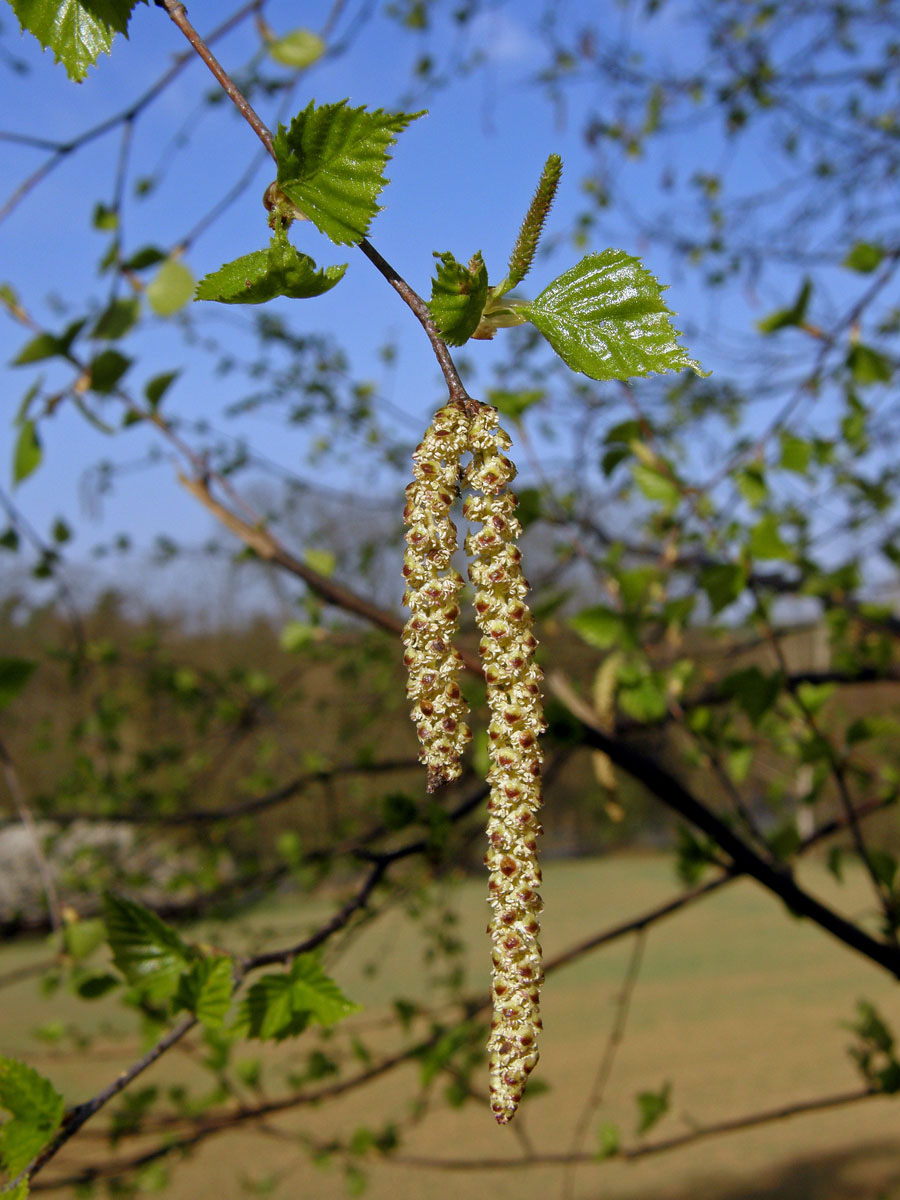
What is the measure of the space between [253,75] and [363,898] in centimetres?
120

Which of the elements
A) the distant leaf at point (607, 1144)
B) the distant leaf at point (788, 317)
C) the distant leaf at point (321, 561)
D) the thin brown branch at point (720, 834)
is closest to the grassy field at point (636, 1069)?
the distant leaf at point (607, 1144)

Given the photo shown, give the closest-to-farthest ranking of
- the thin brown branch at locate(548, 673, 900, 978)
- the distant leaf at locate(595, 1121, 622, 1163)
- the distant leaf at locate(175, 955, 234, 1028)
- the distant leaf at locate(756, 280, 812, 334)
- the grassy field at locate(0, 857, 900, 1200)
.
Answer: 1. the distant leaf at locate(175, 955, 234, 1028)
2. the thin brown branch at locate(548, 673, 900, 978)
3. the distant leaf at locate(756, 280, 812, 334)
4. the distant leaf at locate(595, 1121, 622, 1163)
5. the grassy field at locate(0, 857, 900, 1200)

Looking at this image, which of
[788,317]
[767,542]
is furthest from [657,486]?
[788,317]

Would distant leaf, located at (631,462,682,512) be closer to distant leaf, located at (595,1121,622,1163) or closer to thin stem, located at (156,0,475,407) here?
thin stem, located at (156,0,475,407)

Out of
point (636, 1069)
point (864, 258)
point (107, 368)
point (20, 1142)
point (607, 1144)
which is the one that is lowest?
point (636, 1069)

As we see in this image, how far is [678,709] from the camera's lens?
0.60 metres

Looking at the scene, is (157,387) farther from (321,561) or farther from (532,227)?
(532,227)

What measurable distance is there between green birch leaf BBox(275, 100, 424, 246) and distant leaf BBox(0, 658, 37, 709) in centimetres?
27

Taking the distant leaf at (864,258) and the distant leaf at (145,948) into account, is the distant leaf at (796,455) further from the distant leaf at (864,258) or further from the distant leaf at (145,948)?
the distant leaf at (145,948)

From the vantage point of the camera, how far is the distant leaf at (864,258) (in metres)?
0.69

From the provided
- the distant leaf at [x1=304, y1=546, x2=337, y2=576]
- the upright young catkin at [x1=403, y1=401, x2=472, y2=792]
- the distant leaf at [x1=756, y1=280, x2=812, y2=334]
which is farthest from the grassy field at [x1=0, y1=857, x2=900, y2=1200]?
the upright young catkin at [x1=403, y1=401, x2=472, y2=792]

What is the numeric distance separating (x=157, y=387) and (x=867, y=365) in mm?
515

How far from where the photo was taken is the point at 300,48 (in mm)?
562

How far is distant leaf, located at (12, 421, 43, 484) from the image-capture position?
0.53 metres
